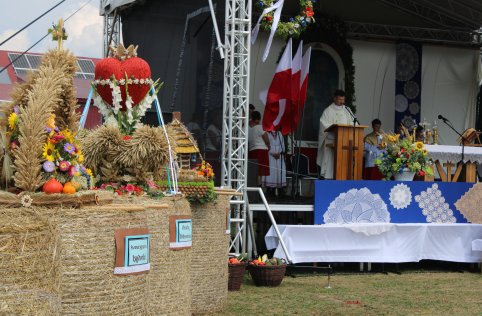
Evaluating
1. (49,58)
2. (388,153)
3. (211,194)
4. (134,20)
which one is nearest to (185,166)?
(211,194)

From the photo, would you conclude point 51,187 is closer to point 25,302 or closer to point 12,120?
point 12,120

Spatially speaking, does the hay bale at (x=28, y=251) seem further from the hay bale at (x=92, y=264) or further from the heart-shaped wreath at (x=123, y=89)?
the heart-shaped wreath at (x=123, y=89)

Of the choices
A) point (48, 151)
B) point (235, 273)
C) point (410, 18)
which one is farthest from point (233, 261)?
point (410, 18)

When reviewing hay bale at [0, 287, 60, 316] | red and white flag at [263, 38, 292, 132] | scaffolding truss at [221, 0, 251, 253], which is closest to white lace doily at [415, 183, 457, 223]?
red and white flag at [263, 38, 292, 132]

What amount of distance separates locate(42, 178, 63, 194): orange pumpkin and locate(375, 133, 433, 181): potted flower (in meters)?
8.62

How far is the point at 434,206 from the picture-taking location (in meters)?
12.3

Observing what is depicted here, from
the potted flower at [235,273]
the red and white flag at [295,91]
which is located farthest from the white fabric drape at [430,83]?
the potted flower at [235,273]

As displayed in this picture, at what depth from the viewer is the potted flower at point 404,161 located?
40.1 feet

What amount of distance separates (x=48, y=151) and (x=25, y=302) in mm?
1048

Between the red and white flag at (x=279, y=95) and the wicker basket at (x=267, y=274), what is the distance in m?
2.49

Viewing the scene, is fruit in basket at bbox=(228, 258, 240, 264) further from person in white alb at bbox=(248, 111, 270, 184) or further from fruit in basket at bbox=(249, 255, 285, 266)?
person in white alb at bbox=(248, 111, 270, 184)

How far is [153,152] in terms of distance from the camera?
6059 millimetres

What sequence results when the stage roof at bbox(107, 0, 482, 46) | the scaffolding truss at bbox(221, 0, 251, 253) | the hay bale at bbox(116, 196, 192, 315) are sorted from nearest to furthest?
the hay bale at bbox(116, 196, 192, 315) < the scaffolding truss at bbox(221, 0, 251, 253) < the stage roof at bbox(107, 0, 482, 46)

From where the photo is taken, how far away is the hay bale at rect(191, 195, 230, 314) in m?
7.52
